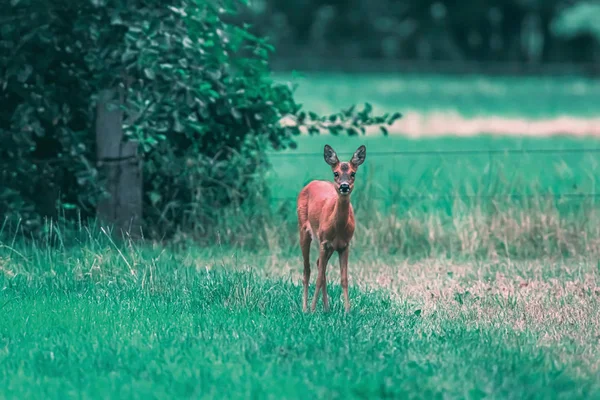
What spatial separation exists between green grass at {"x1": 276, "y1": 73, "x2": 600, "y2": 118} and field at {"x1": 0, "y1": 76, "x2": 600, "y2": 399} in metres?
1.26

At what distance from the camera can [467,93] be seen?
14.9m

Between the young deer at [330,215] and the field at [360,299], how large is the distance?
0.32 metres

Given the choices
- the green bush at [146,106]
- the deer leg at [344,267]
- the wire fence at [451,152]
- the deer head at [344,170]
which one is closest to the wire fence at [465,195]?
the wire fence at [451,152]

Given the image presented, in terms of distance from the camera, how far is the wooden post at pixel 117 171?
31.4ft

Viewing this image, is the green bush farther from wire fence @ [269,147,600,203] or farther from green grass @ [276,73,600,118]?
green grass @ [276,73,600,118]

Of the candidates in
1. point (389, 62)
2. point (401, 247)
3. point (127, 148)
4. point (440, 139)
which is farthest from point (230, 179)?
point (389, 62)

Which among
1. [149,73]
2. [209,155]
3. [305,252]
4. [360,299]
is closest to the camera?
[305,252]

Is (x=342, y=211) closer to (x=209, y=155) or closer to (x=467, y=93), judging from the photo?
(x=209, y=155)

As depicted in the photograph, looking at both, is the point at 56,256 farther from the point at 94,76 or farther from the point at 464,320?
the point at 464,320

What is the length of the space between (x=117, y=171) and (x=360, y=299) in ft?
10.8

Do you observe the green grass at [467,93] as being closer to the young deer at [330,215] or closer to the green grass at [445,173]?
the green grass at [445,173]

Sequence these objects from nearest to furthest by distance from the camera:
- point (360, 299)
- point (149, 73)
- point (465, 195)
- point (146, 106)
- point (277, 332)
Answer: point (277, 332), point (360, 299), point (149, 73), point (146, 106), point (465, 195)

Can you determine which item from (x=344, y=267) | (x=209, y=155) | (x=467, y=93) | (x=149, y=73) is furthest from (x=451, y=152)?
(x=344, y=267)

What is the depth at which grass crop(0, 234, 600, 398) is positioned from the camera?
527 cm
